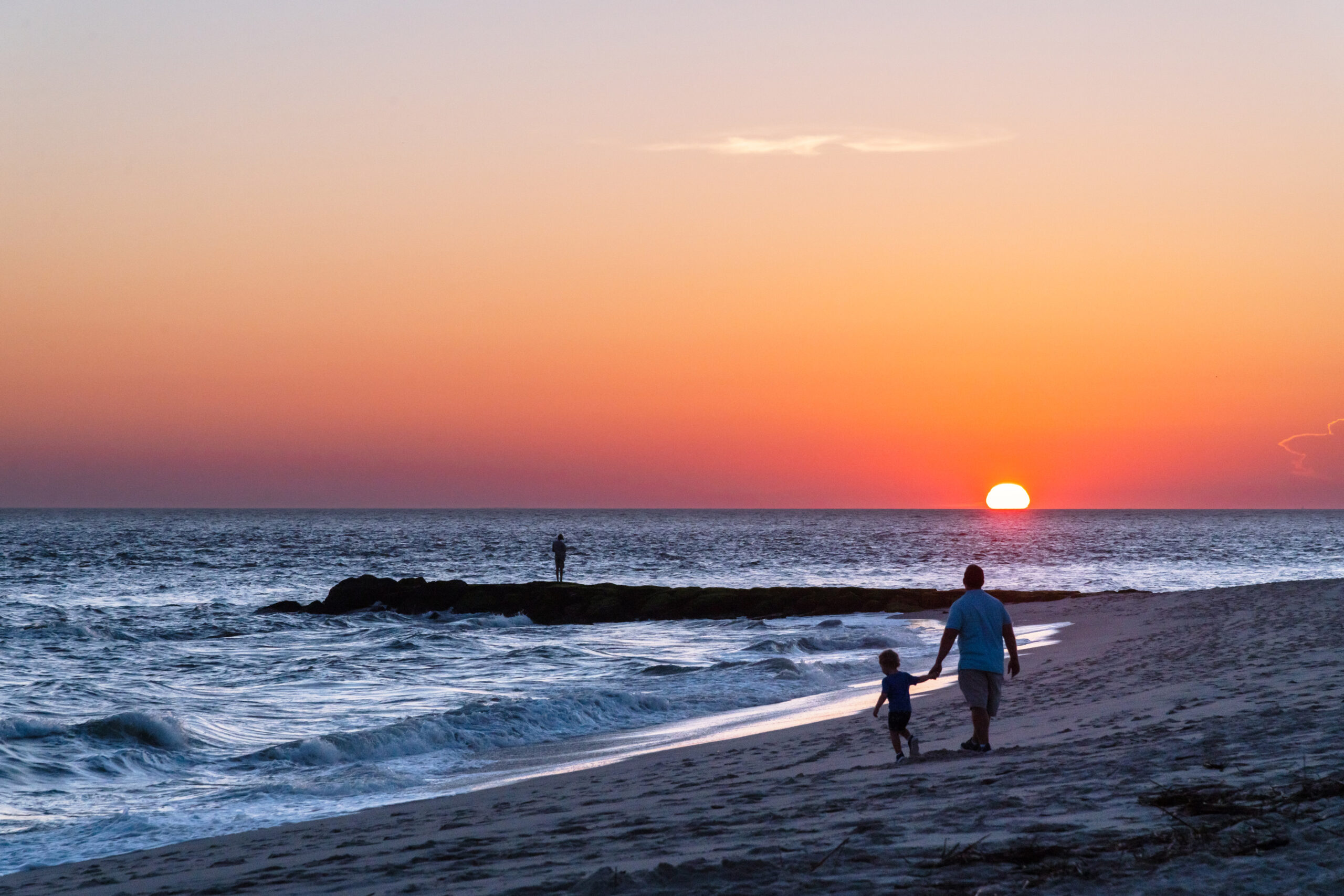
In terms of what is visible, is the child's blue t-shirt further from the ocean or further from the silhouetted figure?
the silhouetted figure

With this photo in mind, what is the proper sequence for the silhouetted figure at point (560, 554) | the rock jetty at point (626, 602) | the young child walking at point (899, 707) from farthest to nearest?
the silhouetted figure at point (560, 554), the rock jetty at point (626, 602), the young child walking at point (899, 707)

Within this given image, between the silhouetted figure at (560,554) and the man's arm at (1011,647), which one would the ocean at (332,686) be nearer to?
the man's arm at (1011,647)

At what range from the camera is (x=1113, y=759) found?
7.21 m

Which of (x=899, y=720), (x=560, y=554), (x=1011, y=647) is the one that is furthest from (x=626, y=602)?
(x=1011, y=647)

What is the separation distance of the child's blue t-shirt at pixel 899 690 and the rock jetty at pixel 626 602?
2568 cm

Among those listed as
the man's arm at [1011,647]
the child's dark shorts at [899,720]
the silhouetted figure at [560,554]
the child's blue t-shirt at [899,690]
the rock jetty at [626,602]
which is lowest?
the rock jetty at [626,602]

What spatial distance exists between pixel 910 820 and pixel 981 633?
2.79 meters

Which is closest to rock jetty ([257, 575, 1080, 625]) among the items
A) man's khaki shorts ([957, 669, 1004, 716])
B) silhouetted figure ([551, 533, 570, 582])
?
silhouetted figure ([551, 533, 570, 582])

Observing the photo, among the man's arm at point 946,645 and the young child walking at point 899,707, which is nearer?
the man's arm at point 946,645

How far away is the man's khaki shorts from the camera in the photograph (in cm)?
845

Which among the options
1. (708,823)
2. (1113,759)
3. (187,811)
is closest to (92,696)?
(187,811)

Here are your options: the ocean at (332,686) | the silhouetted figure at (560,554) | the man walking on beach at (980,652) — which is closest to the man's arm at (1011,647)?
the man walking on beach at (980,652)

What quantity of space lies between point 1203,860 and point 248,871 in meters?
5.96

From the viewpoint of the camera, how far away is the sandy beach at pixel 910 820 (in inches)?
187
